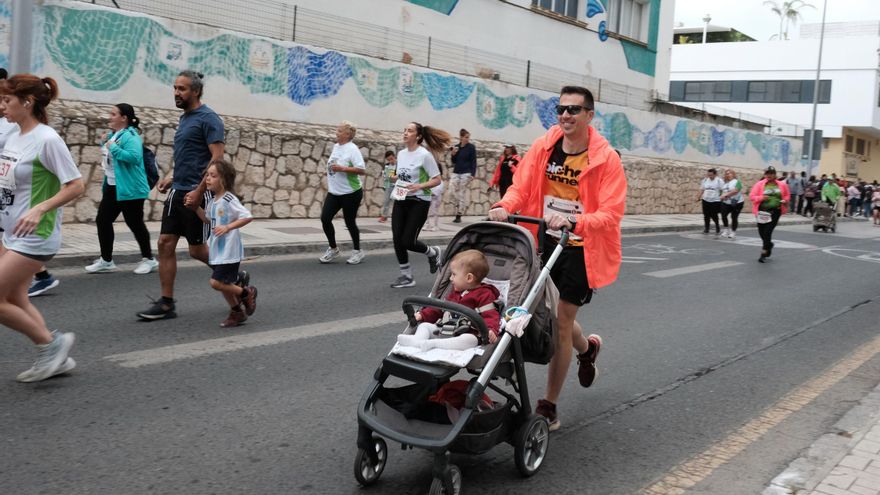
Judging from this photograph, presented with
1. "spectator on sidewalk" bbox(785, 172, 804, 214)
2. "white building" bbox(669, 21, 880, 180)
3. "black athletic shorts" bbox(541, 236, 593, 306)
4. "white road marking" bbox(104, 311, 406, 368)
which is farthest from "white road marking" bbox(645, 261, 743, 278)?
"white building" bbox(669, 21, 880, 180)

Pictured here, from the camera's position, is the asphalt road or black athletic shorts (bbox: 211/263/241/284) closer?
the asphalt road

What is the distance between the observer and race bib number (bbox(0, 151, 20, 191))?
185 inches

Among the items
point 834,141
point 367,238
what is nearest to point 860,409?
point 367,238

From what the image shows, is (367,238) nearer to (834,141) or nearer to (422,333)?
(422,333)

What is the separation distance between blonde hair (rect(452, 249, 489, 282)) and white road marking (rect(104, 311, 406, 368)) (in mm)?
2672

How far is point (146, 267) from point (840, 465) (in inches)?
292

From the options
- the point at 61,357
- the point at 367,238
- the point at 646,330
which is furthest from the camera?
the point at 367,238

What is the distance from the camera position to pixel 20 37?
945 centimetres

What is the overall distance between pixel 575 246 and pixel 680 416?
5.03 ft

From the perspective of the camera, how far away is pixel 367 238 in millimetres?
13211

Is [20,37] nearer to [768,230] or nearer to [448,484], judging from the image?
[448,484]

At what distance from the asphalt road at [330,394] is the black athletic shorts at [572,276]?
2.80 feet

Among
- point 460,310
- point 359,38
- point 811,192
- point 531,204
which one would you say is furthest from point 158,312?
point 811,192

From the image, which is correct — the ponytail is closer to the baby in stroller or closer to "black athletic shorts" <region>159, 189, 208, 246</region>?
"black athletic shorts" <region>159, 189, 208, 246</region>
